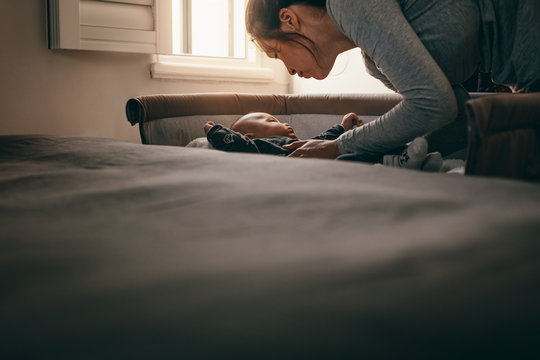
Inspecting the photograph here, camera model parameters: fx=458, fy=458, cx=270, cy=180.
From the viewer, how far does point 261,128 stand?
1.94 m

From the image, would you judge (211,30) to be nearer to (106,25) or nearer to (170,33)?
(170,33)

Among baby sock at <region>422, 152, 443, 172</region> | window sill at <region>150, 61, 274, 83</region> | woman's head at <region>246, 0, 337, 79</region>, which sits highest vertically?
window sill at <region>150, 61, 274, 83</region>

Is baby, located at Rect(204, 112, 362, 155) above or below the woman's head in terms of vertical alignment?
below

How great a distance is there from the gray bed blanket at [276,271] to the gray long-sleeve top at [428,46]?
24.6 inches

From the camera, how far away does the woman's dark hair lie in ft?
4.21

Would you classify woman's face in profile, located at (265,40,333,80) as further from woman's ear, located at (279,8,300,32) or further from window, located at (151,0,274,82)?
window, located at (151,0,274,82)

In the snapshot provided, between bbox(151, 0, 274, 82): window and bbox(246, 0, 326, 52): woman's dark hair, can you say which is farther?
bbox(151, 0, 274, 82): window

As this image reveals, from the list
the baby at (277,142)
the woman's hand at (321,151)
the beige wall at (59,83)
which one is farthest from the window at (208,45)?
the woman's hand at (321,151)

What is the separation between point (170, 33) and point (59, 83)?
650mm

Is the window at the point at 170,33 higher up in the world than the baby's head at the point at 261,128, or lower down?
higher up

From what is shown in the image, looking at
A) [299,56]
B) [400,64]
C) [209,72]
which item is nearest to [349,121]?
[299,56]

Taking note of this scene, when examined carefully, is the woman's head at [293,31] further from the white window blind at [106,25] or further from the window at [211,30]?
the window at [211,30]

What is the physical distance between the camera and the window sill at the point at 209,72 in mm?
2602

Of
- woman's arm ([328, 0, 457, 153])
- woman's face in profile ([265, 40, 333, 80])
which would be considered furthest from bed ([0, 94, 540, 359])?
woman's face in profile ([265, 40, 333, 80])
